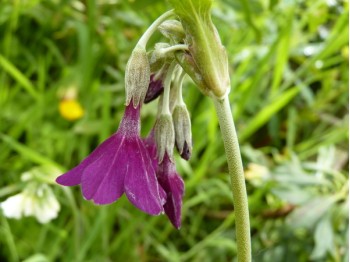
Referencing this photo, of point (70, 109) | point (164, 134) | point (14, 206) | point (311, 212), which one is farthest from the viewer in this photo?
point (70, 109)

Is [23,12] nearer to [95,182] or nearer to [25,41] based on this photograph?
[25,41]

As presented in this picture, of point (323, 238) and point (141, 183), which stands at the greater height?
point (141, 183)

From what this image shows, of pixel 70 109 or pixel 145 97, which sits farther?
pixel 70 109

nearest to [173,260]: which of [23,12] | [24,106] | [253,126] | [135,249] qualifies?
[135,249]

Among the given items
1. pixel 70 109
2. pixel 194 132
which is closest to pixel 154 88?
pixel 194 132

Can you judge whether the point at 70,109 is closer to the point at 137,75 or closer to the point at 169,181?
the point at 169,181

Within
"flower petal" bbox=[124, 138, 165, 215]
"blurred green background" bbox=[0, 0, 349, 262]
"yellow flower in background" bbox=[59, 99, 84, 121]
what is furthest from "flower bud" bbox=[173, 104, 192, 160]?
"yellow flower in background" bbox=[59, 99, 84, 121]

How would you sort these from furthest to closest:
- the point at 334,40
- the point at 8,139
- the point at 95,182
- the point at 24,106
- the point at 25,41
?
the point at 25,41, the point at 24,106, the point at 334,40, the point at 8,139, the point at 95,182
